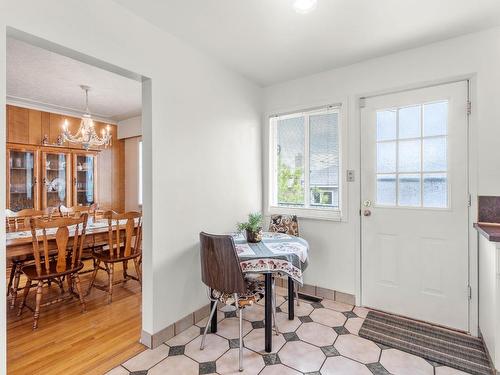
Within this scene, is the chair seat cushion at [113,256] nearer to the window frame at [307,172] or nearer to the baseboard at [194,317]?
the baseboard at [194,317]

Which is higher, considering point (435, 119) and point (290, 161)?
point (435, 119)

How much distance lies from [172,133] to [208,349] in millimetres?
1654

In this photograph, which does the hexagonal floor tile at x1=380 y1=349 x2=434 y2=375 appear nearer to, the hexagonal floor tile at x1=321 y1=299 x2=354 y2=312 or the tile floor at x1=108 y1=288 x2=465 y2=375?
the tile floor at x1=108 y1=288 x2=465 y2=375

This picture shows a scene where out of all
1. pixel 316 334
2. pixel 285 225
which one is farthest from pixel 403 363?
pixel 285 225

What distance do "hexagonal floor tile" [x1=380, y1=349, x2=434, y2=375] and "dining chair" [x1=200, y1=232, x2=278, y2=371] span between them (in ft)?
3.11

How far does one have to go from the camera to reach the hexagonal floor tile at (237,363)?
5.71ft

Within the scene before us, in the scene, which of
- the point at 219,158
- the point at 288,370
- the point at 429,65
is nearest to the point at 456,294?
the point at 288,370

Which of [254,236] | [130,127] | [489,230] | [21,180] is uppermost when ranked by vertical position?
[130,127]

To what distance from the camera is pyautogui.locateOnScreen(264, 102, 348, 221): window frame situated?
2.69 metres

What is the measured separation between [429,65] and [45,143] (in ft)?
16.1

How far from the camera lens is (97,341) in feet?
6.81

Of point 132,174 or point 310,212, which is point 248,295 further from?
point 132,174

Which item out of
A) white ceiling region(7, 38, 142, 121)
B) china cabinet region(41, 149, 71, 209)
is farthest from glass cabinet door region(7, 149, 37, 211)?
white ceiling region(7, 38, 142, 121)

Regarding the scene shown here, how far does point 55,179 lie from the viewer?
13.9 ft
